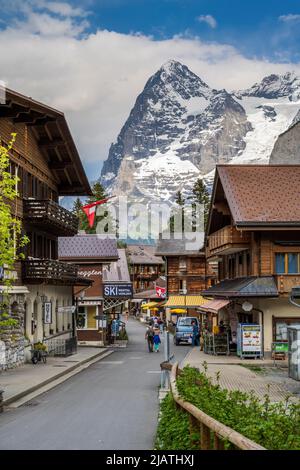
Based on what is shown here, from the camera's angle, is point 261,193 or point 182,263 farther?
point 182,263

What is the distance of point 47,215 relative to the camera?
3616cm

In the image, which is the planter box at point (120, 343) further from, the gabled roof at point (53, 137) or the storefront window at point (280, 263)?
the storefront window at point (280, 263)

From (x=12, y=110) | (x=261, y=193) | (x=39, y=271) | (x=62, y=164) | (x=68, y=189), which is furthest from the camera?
(x=68, y=189)

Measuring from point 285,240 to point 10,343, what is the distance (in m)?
14.5

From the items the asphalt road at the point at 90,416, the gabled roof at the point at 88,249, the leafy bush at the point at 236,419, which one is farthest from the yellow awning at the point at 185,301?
the leafy bush at the point at 236,419

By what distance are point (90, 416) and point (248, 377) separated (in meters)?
11.4

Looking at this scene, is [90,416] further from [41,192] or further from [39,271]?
[41,192]

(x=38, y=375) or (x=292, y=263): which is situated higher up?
(x=292, y=263)

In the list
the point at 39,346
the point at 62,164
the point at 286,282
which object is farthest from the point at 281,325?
the point at 62,164

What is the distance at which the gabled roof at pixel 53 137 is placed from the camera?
3291cm

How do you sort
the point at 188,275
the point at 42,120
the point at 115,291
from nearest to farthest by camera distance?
the point at 42,120
the point at 115,291
the point at 188,275

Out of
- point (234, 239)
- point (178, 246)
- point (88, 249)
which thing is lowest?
point (234, 239)
